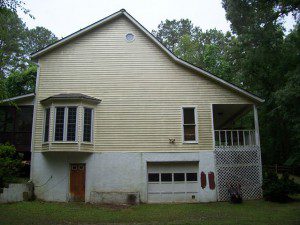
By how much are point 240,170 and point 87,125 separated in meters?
9.69

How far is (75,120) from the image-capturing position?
18078 millimetres

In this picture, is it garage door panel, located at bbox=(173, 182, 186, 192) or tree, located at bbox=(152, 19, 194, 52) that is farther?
tree, located at bbox=(152, 19, 194, 52)

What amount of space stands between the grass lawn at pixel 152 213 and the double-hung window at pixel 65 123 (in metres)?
3.79

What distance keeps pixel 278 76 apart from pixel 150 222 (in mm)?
23049

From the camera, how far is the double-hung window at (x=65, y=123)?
1781cm

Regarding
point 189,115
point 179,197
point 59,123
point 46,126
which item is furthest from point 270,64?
point 46,126

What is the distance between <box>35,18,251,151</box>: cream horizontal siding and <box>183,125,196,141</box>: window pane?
384 millimetres

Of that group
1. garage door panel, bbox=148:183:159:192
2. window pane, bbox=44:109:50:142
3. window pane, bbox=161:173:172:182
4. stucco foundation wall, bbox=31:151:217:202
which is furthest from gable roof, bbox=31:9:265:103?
garage door panel, bbox=148:183:159:192

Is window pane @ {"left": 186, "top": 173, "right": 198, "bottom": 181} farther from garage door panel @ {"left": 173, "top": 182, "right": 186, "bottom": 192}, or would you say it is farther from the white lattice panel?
the white lattice panel

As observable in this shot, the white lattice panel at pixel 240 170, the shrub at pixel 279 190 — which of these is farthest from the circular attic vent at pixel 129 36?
the shrub at pixel 279 190

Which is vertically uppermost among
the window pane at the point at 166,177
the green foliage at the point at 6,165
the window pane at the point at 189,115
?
Result: the window pane at the point at 189,115

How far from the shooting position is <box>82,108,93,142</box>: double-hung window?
1823 cm

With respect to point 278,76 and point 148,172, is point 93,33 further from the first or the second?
point 278,76

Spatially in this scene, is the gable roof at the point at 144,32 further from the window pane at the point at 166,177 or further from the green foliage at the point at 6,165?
the window pane at the point at 166,177
